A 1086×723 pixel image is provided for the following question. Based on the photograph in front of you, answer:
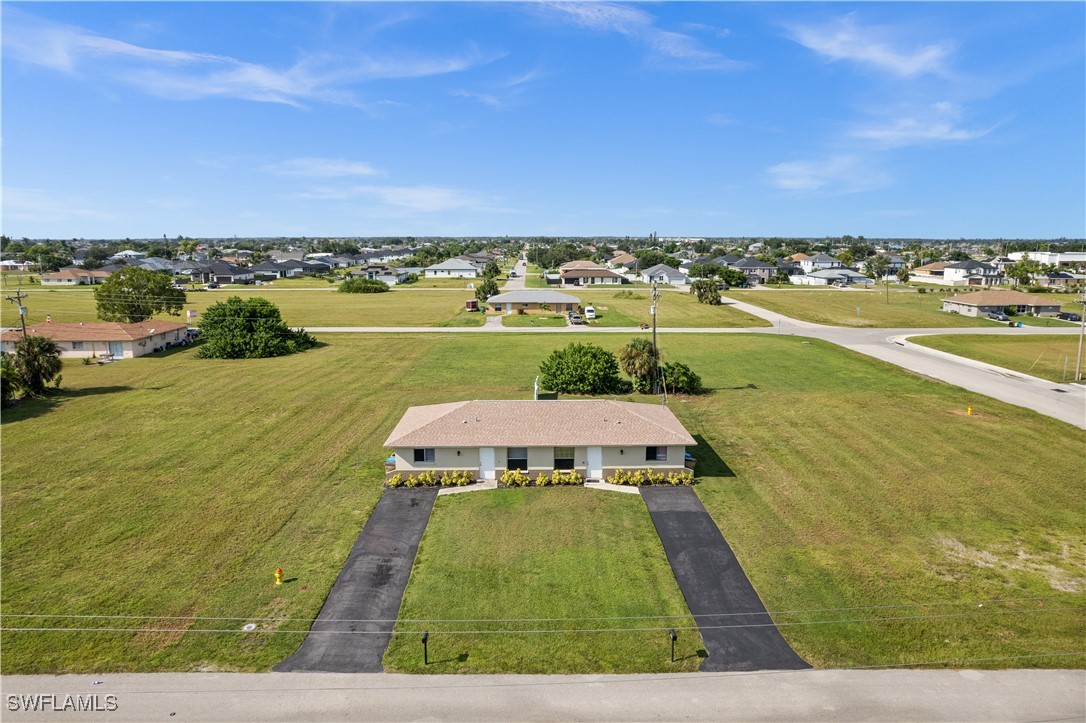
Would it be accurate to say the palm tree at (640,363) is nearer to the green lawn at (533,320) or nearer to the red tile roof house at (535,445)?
the red tile roof house at (535,445)

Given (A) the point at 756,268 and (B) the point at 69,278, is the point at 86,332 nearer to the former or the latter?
(B) the point at 69,278

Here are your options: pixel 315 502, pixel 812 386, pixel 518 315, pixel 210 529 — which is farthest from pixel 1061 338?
pixel 210 529

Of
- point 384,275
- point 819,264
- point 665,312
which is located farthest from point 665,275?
point 384,275

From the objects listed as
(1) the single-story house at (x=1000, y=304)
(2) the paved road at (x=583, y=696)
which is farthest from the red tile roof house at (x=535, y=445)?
(1) the single-story house at (x=1000, y=304)

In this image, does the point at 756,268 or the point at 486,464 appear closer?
the point at 486,464

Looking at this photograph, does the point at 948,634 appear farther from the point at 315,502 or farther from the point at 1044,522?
the point at 315,502
